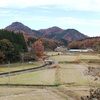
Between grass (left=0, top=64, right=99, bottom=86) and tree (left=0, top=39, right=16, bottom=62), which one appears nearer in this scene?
grass (left=0, top=64, right=99, bottom=86)

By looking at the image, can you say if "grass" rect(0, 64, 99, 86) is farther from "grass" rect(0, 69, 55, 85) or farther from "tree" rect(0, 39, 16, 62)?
"tree" rect(0, 39, 16, 62)

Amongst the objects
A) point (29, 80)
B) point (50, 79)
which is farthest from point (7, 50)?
point (29, 80)

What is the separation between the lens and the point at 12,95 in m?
31.9

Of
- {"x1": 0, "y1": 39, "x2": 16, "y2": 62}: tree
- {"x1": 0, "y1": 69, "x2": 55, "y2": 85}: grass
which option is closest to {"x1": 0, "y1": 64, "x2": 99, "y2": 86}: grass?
{"x1": 0, "y1": 69, "x2": 55, "y2": 85}: grass

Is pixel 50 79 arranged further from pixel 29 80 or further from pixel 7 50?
pixel 7 50

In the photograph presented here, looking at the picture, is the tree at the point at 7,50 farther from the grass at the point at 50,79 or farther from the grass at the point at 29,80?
the grass at the point at 29,80

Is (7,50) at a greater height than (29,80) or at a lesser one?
greater

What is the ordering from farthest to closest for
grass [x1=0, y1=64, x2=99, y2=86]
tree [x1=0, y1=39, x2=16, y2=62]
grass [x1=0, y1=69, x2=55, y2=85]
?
tree [x1=0, y1=39, x2=16, y2=62], grass [x1=0, y1=69, x2=55, y2=85], grass [x1=0, y1=64, x2=99, y2=86]

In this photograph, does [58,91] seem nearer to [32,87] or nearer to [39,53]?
[32,87]

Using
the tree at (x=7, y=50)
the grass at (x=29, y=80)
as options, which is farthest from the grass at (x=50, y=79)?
the tree at (x=7, y=50)

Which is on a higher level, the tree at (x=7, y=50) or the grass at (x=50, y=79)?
the tree at (x=7, y=50)

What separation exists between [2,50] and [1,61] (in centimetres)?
334

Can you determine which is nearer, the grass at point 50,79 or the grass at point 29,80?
the grass at point 50,79

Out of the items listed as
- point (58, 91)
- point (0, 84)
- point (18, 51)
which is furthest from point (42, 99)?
point (18, 51)
